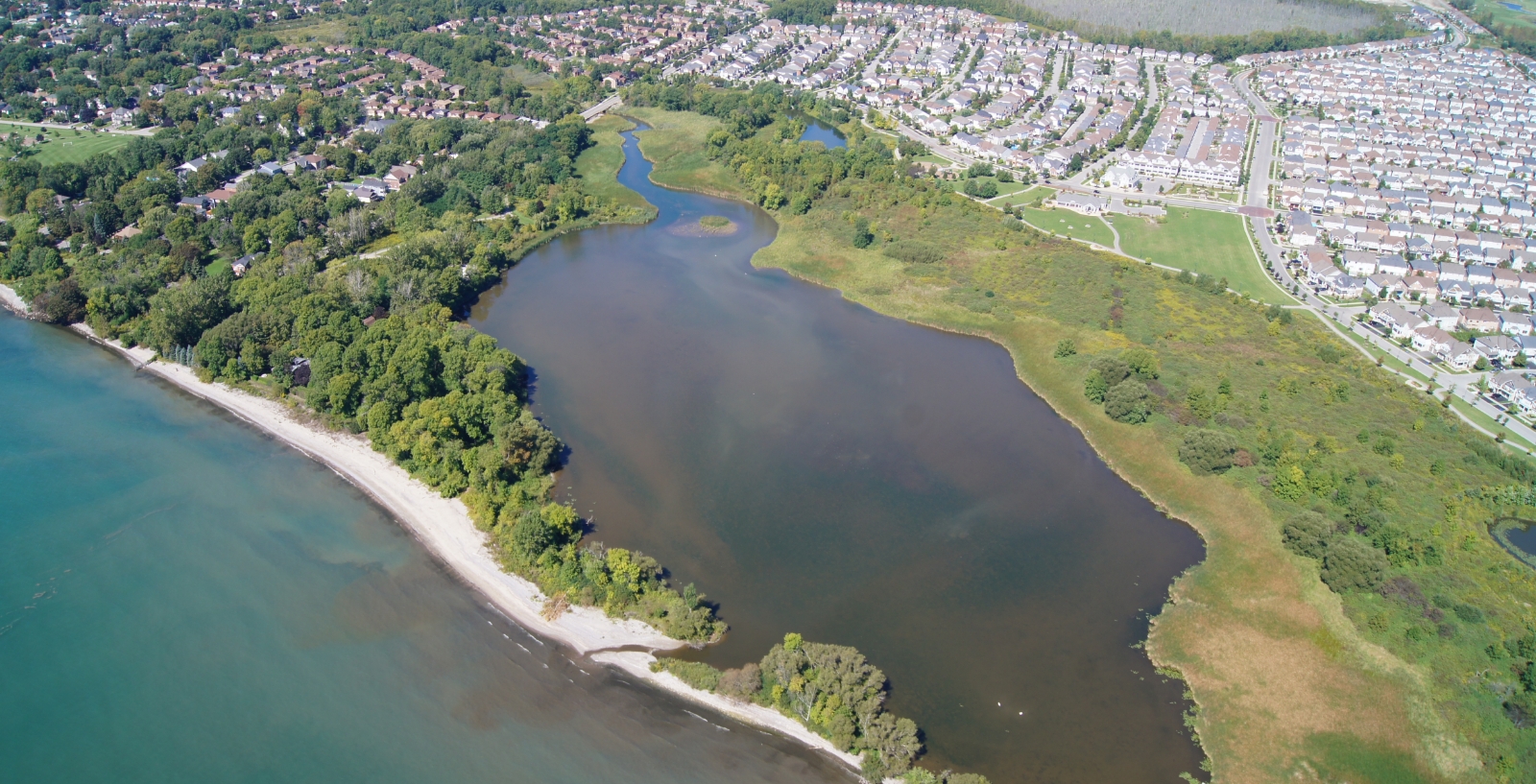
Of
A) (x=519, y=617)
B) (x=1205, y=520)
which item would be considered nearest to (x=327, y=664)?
(x=519, y=617)

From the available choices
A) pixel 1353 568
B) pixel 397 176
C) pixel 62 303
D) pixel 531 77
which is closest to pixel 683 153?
pixel 397 176

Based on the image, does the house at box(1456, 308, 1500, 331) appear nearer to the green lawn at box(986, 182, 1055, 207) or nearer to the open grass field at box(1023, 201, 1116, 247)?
the open grass field at box(1023, 201, 1116, 247)

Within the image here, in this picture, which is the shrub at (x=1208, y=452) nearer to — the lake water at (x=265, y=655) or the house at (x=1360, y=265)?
the lake water at (x=265, y=655)

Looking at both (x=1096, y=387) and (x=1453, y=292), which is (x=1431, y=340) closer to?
(x=1453, y=292)

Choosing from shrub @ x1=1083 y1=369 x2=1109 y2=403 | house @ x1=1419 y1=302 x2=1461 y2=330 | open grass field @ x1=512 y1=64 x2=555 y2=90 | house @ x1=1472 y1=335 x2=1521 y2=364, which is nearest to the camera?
shrub @ x1=1083 y1=369 x2=1109 y2=403

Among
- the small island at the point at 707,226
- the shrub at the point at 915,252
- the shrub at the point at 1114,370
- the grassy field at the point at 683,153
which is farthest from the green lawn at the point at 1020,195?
the shrub at the point at 1114,370

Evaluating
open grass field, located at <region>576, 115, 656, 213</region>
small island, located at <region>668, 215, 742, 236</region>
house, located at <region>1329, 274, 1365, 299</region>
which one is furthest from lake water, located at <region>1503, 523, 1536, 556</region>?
open grass field, located at <region>576, 115, 656, 213</region>
